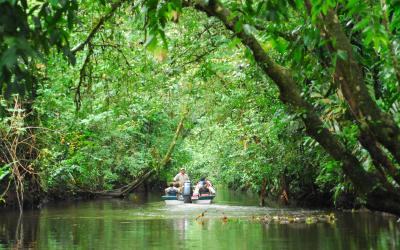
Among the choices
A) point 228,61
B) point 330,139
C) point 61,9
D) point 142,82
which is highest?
point 228,61

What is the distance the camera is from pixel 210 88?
696 inches

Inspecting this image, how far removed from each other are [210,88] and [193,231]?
13.9 ft

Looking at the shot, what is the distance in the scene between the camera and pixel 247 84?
17.1 m


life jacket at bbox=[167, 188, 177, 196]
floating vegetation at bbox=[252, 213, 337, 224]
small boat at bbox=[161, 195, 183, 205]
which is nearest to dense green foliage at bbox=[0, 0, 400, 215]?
floating vegetation at bbox=[252, 213, 337, 224]

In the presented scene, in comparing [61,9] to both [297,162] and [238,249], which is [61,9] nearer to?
[238,249]

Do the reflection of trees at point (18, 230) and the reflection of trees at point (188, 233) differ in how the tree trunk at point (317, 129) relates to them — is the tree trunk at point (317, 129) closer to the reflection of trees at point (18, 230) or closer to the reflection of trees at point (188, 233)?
the reflection of trees at point (188, 233)

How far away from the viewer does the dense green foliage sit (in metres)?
4.27

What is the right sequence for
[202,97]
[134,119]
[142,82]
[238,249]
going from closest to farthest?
[238,249], [142,82], [202,97], [134,119]

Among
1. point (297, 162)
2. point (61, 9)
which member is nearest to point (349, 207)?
point (297, 162)

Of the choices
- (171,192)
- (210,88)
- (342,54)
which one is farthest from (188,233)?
(171,192)

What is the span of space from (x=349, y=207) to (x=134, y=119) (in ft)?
39.7

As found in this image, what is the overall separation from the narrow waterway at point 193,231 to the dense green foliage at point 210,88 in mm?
1254

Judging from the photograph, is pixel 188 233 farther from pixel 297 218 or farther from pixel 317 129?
pixel 317 129

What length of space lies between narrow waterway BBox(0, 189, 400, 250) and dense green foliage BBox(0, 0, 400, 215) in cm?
125
